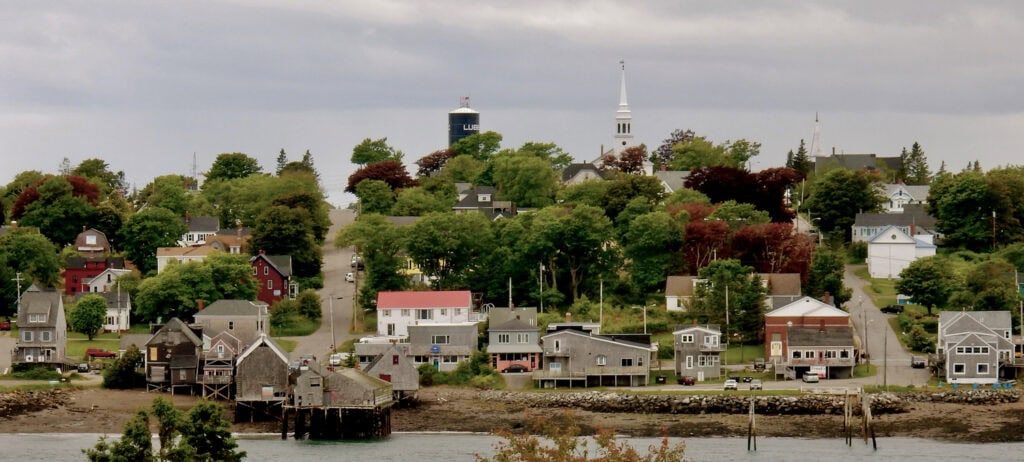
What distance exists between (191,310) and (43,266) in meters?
9.98

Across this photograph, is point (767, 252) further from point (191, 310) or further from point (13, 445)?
point (13, 445)

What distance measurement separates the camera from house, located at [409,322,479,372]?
90688 millimetres

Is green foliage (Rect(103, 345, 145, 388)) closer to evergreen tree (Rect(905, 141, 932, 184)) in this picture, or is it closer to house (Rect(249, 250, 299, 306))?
house (Rect(249, 250, 299, 306))

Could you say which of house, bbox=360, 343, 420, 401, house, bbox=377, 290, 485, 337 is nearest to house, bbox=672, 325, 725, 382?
house, bbox=360, 343, 420, 401

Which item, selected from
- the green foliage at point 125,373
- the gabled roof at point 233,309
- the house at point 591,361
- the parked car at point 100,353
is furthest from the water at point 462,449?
the gabled roof at point 233,309

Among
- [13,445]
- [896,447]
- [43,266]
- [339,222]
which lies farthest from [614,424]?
[339,222]

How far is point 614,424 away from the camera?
80438 mm

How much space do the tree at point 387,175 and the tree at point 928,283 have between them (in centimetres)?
4269

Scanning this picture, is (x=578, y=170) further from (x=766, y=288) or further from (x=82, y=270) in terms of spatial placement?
(x=766, y=288)

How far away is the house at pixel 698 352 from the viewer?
289 feet

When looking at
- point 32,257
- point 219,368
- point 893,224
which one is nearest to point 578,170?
point 893,224

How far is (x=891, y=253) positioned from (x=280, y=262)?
2859 centimetres

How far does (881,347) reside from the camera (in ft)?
302

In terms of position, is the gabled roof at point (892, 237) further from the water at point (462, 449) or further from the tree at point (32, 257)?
the tree at point (32, 257)
